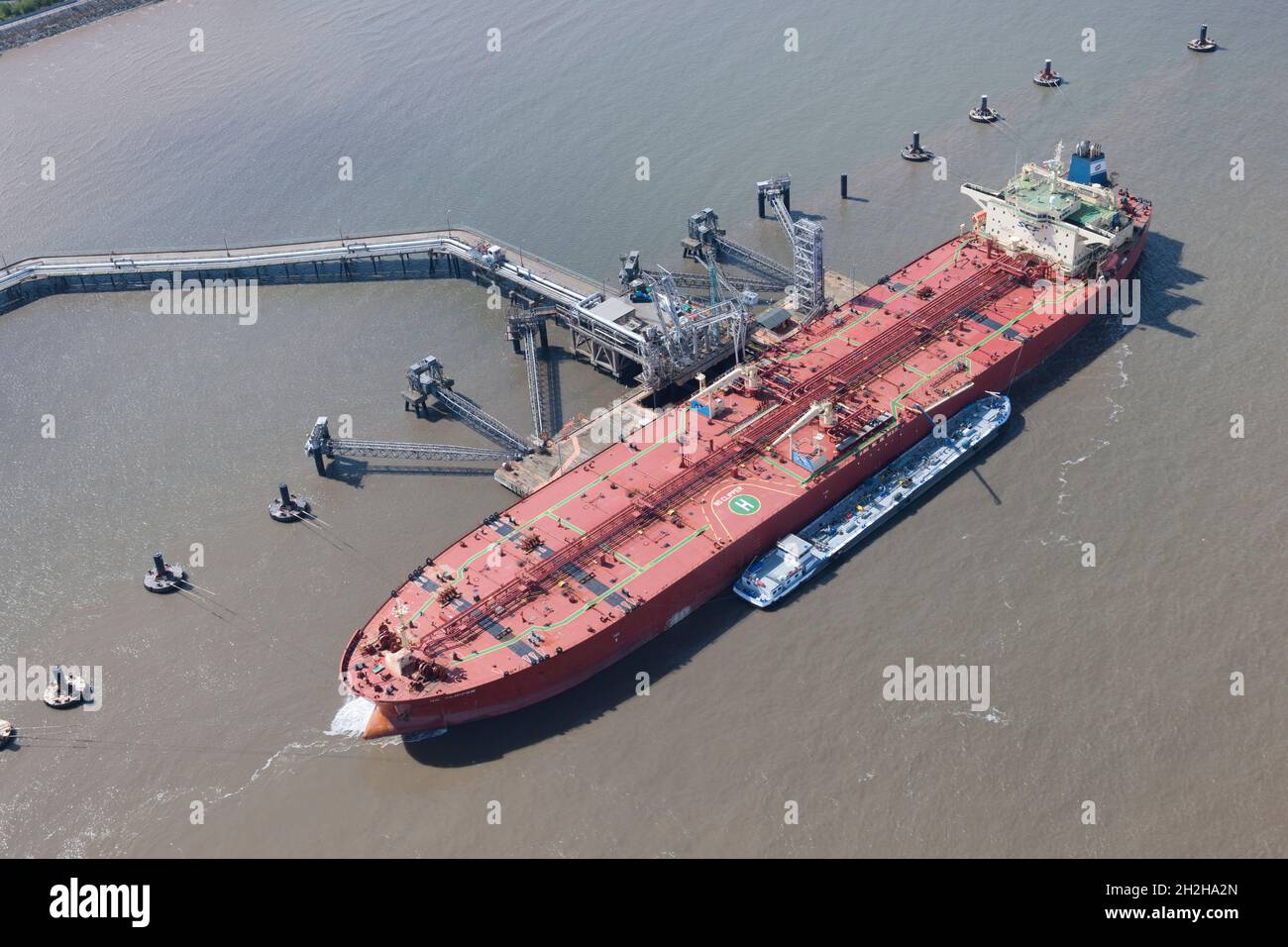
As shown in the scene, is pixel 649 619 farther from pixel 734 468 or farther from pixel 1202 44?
pixel 1202 44

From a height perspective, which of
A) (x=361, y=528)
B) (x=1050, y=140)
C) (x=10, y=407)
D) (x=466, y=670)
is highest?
(x=1050, y=140)

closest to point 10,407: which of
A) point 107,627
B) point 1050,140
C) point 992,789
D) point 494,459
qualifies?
point 107,627

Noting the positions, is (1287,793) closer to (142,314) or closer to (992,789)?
(992,789)

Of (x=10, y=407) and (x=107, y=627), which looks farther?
(x=10, y=407)

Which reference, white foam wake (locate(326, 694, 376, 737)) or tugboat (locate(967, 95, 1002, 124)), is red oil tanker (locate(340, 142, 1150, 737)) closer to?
white foam wake (locate(326, 694, 376, 737))

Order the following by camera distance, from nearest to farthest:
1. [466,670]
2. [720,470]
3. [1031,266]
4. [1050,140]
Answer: [466,670]
[720,470]
[1031,266]
[1050,140]

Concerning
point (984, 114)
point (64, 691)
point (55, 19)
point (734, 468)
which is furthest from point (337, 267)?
point (55, 19)

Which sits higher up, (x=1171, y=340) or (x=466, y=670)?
(x=1171, y=340)
